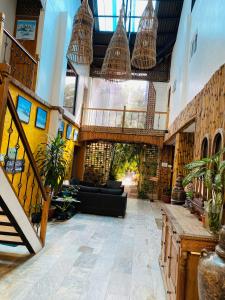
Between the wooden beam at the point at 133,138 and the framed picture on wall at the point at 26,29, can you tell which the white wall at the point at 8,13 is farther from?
the wooden beam at the point at 133,138

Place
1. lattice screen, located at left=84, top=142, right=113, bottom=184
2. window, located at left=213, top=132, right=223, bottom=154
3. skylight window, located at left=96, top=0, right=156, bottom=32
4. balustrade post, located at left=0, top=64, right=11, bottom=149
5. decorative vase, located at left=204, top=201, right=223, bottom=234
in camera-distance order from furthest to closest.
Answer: lattice screen, located at left=84, top=142, right=113, bottom=184
skylight window, located at left=96, top=0, right=156, bottom=32
window, located at left=213, top=132, right=223, bottom=154
balustrade post, located at left=0, top=64, right=11, bottom=149
decorative vase, located at left=204, top=201, right=223, bottom=234

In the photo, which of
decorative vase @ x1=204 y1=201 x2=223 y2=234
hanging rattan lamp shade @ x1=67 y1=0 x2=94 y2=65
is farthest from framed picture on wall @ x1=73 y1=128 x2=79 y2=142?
decorative vase @ x1=204 y1=201 x2=223 y2=234

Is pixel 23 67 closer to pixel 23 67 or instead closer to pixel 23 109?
pixel 23 67

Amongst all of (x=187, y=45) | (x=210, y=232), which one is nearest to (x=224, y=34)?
(x=210, y=232)

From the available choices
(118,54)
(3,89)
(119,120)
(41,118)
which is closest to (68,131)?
(41,118)

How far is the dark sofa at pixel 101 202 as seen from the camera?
268 inches

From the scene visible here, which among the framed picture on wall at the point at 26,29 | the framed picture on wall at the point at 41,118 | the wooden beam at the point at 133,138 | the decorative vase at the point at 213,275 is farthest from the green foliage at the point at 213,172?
the wooden beam at the point at 133,138

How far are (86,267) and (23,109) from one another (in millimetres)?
3493

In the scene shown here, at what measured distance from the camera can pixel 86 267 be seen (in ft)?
11.5

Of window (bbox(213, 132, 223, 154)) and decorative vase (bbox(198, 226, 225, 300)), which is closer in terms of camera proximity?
decorative vase (bbox(198, 226, 225, 300))

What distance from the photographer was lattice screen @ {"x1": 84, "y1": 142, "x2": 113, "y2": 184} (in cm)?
1110

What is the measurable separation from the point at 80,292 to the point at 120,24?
369cm

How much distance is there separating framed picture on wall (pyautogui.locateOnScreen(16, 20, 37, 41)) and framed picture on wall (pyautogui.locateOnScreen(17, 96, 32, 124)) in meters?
1.80

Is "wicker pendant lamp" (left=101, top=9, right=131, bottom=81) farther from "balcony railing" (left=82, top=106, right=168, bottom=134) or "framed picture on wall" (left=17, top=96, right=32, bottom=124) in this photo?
"balcony railing" (left=82, top=106, right=168, bottom=134)
